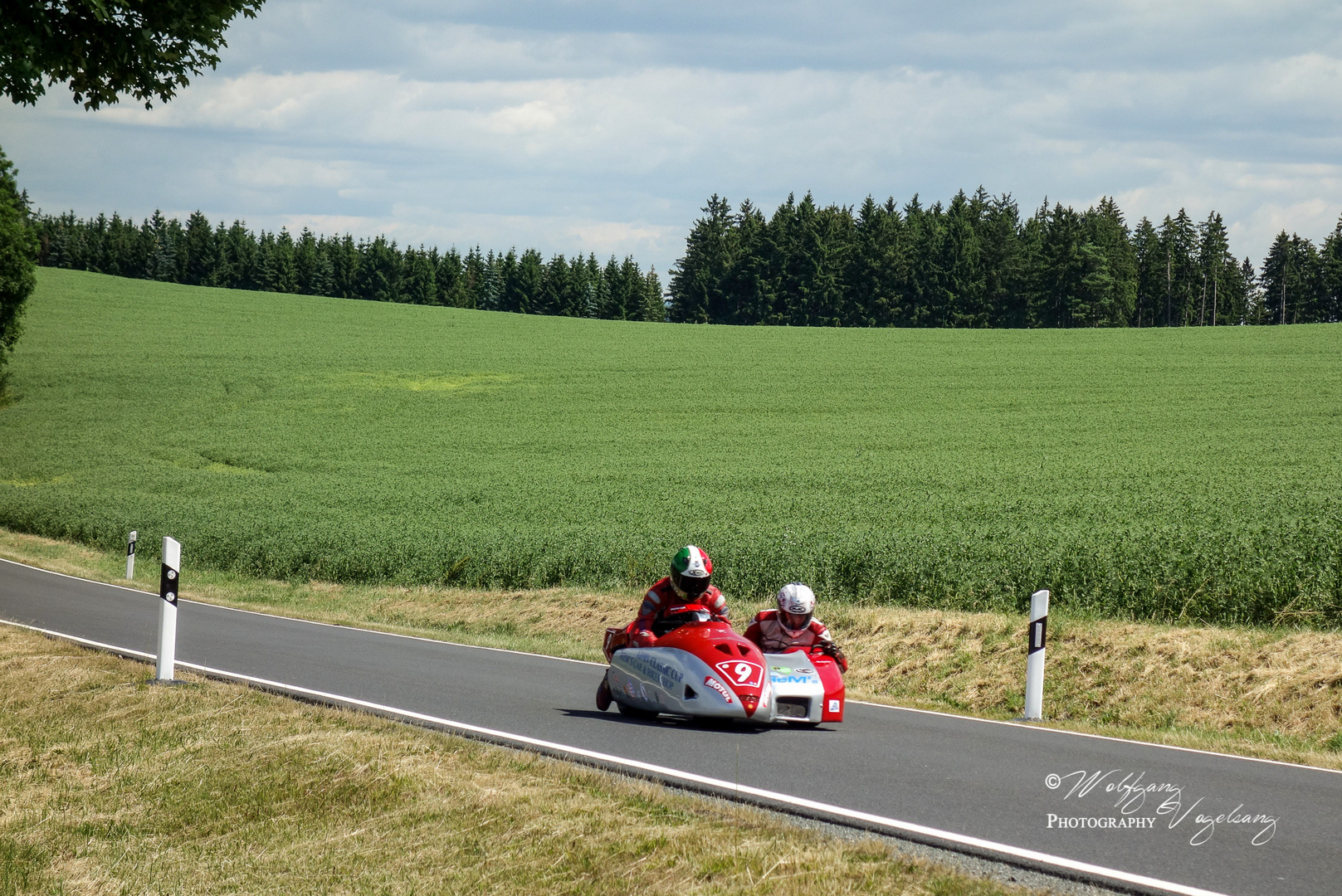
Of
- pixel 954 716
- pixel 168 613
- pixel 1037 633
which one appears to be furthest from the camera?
pixel 954 716

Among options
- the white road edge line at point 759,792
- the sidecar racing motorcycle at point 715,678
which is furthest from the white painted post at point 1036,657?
the white road edge line at point 759,792

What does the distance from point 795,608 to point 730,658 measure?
1.26m

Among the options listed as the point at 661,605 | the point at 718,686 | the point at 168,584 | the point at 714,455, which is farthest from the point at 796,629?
the point at 714,455

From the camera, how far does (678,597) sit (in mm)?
9766

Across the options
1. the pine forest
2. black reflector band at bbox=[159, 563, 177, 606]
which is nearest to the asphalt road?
black reflector band at bbox=[159, 563, 177, 606]

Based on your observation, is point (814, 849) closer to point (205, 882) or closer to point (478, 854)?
point (478, 854)

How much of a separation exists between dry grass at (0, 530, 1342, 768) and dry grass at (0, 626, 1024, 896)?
524cm

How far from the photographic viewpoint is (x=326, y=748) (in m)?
7.23

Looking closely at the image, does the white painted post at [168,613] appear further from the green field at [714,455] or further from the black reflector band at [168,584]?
the green field at [714,455]

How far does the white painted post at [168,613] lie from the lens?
33.9 feet

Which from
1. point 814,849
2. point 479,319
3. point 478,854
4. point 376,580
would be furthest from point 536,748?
point 479,319

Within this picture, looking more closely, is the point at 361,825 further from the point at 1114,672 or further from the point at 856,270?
the point at 856,270

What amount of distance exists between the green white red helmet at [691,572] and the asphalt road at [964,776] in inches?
44.9

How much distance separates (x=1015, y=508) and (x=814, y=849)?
18.7 m
